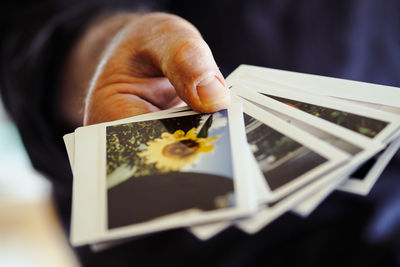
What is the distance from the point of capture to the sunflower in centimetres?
69

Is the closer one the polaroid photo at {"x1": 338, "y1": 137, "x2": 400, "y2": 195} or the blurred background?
the polaroid photo at {"x1": 338, "y1": 137, "x2": 400, "y2": 195}

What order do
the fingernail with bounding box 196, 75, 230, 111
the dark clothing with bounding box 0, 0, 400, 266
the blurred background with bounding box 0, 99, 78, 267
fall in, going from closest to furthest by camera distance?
the fingernail with bounding box 196, 75, 230, 111 → the dark clothing with bounding box 0, 0, 400, 266 → the blurred background with bounding box 0, 99, 78, 267

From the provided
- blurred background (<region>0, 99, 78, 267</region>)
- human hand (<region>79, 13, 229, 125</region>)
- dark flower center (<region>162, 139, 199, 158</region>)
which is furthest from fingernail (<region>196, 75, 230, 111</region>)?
blurred background (<region>0, 99, 78, 267</region>)

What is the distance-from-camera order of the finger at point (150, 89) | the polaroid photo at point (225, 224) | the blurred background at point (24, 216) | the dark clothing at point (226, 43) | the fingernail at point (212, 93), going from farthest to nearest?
the blurred background at point (24, 216), the dark clothing at point (226, 43), the finger at point (150, 89), the fingernail at point (212, 93), the polaroid photo at point (225, 224)

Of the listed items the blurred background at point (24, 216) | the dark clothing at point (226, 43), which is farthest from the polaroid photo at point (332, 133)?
the blurred background at point (24, 216)

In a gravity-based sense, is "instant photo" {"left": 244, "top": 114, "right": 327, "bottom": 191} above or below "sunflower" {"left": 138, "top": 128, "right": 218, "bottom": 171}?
below

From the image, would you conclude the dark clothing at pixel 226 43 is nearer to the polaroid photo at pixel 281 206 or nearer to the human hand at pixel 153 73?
the human hand at pixel 153 73

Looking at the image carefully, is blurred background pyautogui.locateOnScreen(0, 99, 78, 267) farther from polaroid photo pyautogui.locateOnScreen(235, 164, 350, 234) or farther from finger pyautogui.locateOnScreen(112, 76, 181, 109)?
polaroid photo pyautogui.locateOnScreen(235, 164, 350, 234)

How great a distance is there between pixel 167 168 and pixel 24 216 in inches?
60.5

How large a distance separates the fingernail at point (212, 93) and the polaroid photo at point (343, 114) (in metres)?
0.11

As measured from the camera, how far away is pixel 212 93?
0.80 meters

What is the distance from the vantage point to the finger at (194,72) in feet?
2.64

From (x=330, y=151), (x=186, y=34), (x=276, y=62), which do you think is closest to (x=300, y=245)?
(x=330, y=151)

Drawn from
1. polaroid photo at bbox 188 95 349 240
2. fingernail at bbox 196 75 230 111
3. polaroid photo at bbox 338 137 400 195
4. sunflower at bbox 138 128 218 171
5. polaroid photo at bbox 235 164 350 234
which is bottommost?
polaroid photo at bbox 338 137 400 195
